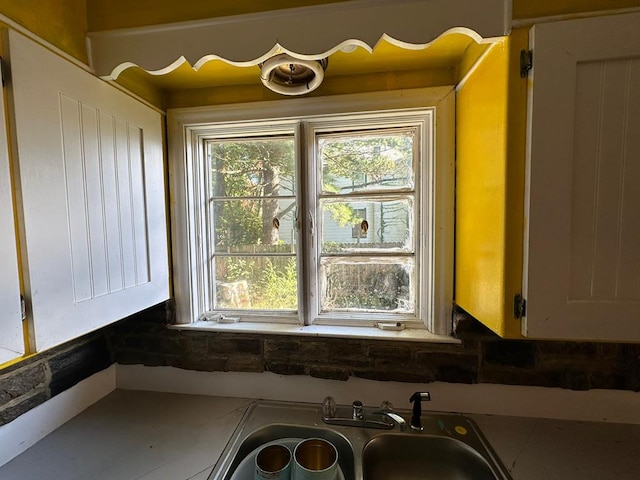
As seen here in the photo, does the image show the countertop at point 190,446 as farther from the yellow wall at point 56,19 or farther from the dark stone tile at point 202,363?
the yellow wall at point 56,19

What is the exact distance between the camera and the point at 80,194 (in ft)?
2.77

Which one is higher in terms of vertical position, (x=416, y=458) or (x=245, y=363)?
(x=245, y=363)

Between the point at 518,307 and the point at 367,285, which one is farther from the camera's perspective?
the point at 367,285

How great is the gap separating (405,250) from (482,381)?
605 mm

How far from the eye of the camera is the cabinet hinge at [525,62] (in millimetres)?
712

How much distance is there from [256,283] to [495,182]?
42.2 inches

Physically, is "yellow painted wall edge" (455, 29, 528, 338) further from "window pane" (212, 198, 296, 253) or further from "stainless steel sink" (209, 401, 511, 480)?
"window pane" (212, 198, 296, 253)

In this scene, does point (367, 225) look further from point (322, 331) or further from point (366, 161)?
point (322, 331)

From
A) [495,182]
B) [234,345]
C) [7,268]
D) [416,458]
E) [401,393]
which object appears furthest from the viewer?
[234,345]

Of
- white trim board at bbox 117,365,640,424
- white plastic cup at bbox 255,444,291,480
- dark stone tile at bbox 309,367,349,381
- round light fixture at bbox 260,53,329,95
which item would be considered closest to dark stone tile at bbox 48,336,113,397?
white trim board at bbox 117,365,640,424

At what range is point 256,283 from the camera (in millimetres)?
1355

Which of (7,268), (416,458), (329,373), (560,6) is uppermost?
(560,6)

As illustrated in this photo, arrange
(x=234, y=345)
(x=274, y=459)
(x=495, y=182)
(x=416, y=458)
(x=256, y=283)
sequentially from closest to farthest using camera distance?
(x=495, y=182), (x=274, y=459), (x=416, y=458), (x=234, y=345), (x=256, y=283)

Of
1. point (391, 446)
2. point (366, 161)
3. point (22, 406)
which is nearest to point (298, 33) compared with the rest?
point (366, 161)
